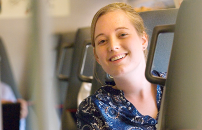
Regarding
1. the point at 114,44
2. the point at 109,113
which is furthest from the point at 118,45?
the point at 109,113

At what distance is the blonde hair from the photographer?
13.2 inches

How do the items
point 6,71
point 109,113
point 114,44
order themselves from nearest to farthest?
point 6,71, point 114,44, point 109,113

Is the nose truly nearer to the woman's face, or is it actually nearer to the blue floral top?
the woman's face

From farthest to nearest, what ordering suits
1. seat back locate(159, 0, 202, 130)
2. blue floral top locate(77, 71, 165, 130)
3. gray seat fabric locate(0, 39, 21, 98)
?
blue floral top locate(77, 71, 165, 130) → seat back locate(159, 0, 202, 130) → gray seat fabric locate(0, 39, 21, 98)

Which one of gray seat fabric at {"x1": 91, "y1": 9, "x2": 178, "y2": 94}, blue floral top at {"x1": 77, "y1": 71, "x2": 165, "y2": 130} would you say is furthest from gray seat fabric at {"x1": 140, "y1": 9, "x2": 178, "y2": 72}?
blue floral top at {"x1": 77, "y1": 71, "x2": 165, "y2": 130}

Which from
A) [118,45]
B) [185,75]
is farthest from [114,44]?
[185,75]

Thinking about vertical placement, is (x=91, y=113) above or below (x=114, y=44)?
below

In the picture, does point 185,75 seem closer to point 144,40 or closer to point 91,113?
point 144,40

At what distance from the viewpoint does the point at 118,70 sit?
1.27ft

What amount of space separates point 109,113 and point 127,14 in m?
0.20

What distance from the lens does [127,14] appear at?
37cm

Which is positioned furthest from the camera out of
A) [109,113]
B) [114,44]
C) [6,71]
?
[109,113]

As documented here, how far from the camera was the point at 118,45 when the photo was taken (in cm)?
35

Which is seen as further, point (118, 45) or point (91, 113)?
point (91, 113)
